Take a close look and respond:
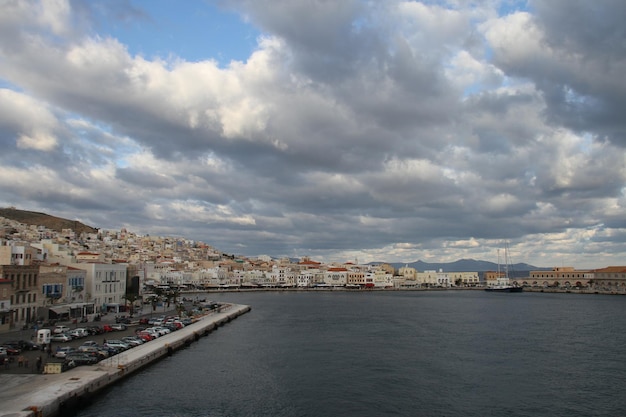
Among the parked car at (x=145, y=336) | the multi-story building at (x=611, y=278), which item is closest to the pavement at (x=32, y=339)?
the parked car at (x=145, y=336)

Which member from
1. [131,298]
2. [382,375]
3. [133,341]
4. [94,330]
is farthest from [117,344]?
[131,298]

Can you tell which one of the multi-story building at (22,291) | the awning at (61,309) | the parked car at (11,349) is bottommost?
the parked car at (11,349)

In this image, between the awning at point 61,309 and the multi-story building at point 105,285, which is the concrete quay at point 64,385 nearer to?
the awning at point 61,309

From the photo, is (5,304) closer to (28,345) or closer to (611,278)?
(28,345)

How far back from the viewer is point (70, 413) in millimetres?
24172

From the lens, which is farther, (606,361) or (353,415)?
(606,361)

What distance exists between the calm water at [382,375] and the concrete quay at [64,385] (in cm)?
86

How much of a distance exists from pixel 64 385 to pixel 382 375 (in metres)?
19.8

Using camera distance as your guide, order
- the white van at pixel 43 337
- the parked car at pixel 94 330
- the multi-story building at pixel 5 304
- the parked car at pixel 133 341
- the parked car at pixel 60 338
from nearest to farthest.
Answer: the white van at pixel 43 337, the parked car at pixel 60 338, the parked car at pixel 133 341, the multi-story building at pixel 5 304, the parked car at pixel 94 330

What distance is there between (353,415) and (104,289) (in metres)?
52.3

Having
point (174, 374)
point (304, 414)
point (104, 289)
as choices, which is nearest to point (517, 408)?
point (304, 414)

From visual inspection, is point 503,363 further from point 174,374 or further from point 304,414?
point 174,374

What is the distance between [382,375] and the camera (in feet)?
114

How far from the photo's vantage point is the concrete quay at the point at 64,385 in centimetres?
2222
